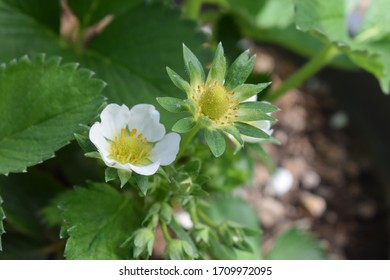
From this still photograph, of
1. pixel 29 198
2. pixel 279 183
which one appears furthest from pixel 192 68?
pixel 279 183

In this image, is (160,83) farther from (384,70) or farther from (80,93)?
(384,70)

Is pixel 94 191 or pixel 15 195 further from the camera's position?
pixel 15 195

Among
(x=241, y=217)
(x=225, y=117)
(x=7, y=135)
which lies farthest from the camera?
(x=241, y=217)

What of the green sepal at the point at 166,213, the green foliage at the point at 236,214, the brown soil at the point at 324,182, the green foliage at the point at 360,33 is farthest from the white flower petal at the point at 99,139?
the brown soil at the point at 324,182

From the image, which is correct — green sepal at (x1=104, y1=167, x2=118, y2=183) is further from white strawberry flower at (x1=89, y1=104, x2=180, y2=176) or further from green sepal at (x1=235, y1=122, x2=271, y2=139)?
green sepal at (x1=235, y1=122, x2=271, y2=139)

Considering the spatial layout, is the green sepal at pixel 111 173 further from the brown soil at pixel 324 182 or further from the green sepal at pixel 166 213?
the brown soil at pixel 324 182

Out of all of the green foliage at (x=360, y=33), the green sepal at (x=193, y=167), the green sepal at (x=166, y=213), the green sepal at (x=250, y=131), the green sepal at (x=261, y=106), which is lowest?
the green sepal at (x=166, y=213)

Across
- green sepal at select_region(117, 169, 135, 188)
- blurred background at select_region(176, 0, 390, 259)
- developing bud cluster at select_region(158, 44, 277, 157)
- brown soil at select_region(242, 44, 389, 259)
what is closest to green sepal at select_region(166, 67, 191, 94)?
developing bud cluster at select_region(158, 44, 277, 157)

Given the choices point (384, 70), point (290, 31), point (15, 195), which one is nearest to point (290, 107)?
point (290, 31)
